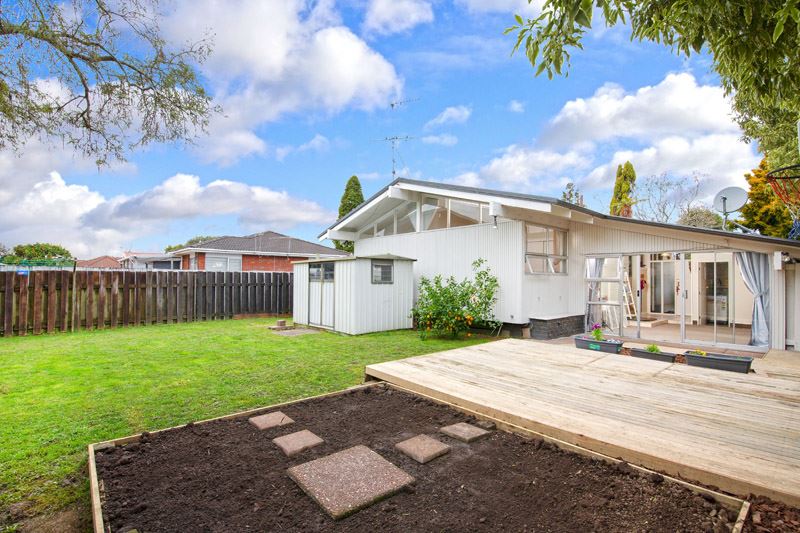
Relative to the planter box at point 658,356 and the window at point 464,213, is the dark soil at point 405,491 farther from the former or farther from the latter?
the window at point 464,213

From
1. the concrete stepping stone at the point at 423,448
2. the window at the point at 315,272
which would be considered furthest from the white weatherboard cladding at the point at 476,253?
the concrete stepping stone at the point at 423,448

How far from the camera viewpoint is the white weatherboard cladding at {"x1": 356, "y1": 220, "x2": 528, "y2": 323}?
8711 mm

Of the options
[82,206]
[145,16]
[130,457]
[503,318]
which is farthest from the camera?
[503,318]

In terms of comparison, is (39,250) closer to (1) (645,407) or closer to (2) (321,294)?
(2) (321,294)

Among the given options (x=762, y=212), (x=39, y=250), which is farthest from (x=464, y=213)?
(x=39, y=250)

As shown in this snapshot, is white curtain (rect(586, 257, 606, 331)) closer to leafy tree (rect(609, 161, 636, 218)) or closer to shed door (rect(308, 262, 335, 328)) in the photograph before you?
shed door (rect(308, 262, 335, 328))

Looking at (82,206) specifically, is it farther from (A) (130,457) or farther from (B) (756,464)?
(B) (756,464)

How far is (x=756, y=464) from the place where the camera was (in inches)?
76.4

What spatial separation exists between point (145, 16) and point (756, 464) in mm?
5616

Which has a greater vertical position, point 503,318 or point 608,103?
point 608,103

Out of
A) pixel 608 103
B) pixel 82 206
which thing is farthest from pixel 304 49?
pixel 608 103

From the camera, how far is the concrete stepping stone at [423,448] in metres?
2.33

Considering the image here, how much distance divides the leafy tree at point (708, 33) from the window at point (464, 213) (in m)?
6.58

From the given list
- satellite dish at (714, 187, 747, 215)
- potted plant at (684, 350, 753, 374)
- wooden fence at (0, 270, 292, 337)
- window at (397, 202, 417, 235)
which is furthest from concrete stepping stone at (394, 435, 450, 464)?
wooden fence at (0, 270, 292, 337)
